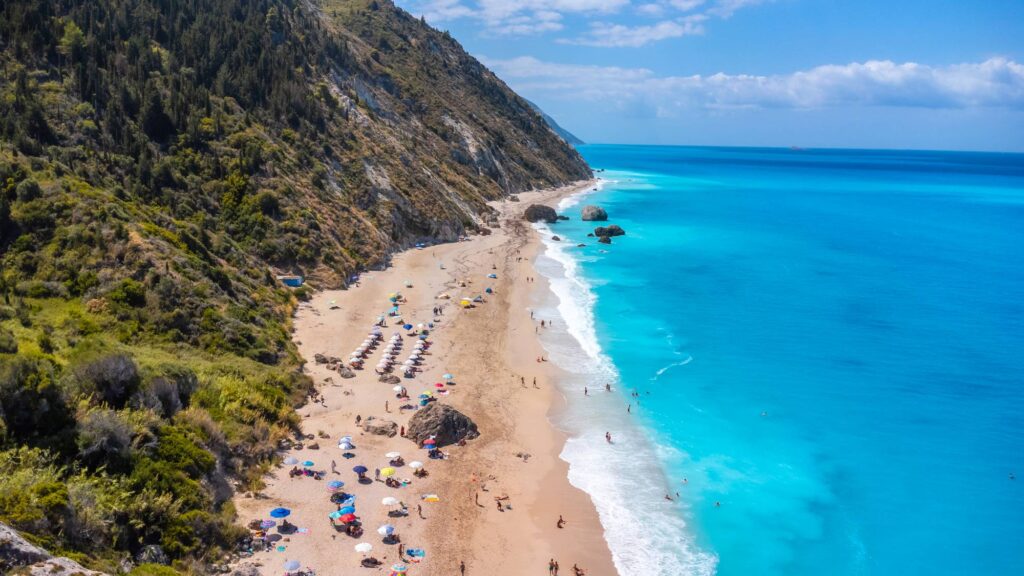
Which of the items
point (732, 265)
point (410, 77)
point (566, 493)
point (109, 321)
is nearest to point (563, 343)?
point (566, 493)

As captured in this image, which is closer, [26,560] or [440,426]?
[26,560]

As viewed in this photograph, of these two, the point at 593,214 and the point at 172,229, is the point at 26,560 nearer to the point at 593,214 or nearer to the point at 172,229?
the point at 172,229

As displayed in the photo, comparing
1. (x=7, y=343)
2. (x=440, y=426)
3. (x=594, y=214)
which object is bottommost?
(x=440, y=426)

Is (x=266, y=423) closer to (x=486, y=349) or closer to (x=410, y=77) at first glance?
(x=486, y=349)

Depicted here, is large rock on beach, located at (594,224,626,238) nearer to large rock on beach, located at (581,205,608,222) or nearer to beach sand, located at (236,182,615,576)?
large rock on beach, located at (581,205,608,222)

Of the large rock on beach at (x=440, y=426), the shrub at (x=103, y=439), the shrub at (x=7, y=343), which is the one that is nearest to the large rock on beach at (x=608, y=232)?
the large rock on beach at (x=440, y=426)

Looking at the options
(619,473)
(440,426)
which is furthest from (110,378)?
(619,473)

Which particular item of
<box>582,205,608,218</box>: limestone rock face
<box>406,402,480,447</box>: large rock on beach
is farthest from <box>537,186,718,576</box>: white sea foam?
<box>582,205,608,218</box>: limestone rock face
